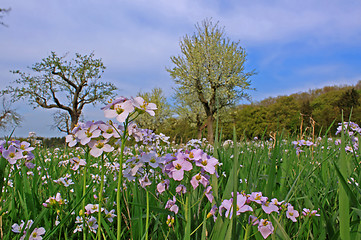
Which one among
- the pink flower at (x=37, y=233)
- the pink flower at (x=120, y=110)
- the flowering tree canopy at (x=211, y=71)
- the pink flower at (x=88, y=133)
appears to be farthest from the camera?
the flowering tree canopy at (x=211, y=71)

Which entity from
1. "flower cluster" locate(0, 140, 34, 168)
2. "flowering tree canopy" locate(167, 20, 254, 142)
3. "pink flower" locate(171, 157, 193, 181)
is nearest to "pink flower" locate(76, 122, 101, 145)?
"pink flower" locate(171, 157, 193, 181)

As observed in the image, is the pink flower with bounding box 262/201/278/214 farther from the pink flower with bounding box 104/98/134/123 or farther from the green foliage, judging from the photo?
the green foliage

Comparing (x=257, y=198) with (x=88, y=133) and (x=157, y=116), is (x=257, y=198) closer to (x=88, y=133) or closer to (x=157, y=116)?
(x=88, y=133)

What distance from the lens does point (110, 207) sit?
1593 millimetres

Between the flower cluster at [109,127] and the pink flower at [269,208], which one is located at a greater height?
the flower cluster at [109,127]

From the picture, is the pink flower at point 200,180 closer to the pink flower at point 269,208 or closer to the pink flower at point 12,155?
the pink flower at point 269,208

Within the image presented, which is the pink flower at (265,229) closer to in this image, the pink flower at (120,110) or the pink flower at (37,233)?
the pink flower at (120,110)

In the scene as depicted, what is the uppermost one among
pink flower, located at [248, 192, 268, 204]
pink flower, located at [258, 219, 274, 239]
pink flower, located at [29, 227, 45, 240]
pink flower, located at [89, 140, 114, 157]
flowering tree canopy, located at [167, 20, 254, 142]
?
flowering tree canopy, located at [167, 20, 254, 142]

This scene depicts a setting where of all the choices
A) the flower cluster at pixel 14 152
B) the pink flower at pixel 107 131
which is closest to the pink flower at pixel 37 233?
the flower cluster at pixel 14 152

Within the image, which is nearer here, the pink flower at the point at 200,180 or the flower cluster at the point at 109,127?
the flower cluster at the point at 109,127

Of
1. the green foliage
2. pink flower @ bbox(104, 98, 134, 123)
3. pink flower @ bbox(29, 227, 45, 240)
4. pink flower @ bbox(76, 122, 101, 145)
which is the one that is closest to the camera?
pink flower @ bbox(104, 98, 134, 123)

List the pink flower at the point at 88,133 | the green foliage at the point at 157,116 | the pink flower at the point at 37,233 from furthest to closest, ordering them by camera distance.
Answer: the green foliage at the point at 157,116
the pink flower at the point at 37,233
the pink flower at the point at 88,133

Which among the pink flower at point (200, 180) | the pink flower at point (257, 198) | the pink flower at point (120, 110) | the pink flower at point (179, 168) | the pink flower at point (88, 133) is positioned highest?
the pink flower at point (120, 110)

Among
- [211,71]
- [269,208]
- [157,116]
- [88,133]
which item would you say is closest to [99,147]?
[88,133]
